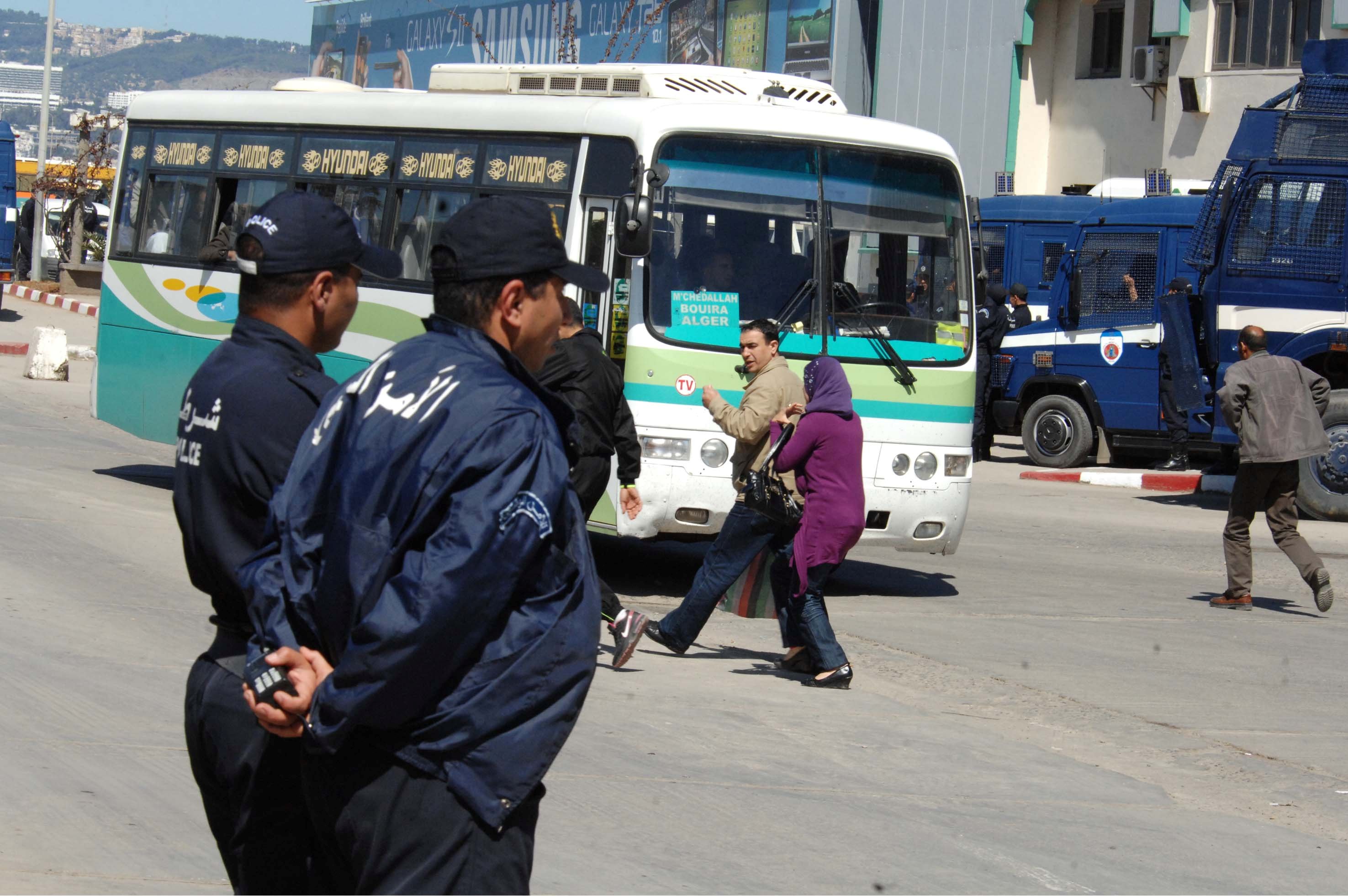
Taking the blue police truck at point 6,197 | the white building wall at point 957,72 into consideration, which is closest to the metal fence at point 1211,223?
the white building wall at point 957,72

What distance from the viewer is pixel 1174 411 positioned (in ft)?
59.9

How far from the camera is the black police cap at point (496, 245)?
9.23 ft

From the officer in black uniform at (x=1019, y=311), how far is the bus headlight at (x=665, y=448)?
10748mm

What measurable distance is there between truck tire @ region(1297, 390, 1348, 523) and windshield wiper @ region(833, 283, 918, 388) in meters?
6.89

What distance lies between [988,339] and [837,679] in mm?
12702

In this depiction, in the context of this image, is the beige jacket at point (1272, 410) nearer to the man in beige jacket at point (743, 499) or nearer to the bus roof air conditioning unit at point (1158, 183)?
the man in beige jacket at point (743, 499)

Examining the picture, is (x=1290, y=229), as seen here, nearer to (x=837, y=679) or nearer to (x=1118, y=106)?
(x=837, y=679)

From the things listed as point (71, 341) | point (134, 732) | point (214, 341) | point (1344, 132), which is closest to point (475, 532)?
point (134, 732)

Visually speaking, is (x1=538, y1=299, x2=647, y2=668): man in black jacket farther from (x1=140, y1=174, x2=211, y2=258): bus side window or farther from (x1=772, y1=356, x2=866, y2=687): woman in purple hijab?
(x1=140, y1=174, x2=211, y2=258): bus side window

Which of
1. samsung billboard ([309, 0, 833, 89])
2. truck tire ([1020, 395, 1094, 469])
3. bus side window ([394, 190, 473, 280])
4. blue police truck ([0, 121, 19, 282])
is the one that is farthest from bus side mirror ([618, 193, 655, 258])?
blue police truck ([0, 121, 19, 282])

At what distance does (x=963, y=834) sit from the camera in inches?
223

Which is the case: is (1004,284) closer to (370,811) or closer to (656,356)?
(656,356)

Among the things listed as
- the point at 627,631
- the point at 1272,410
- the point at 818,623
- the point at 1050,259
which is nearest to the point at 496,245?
the point at 627,631

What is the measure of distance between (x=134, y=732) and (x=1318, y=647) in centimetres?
705
